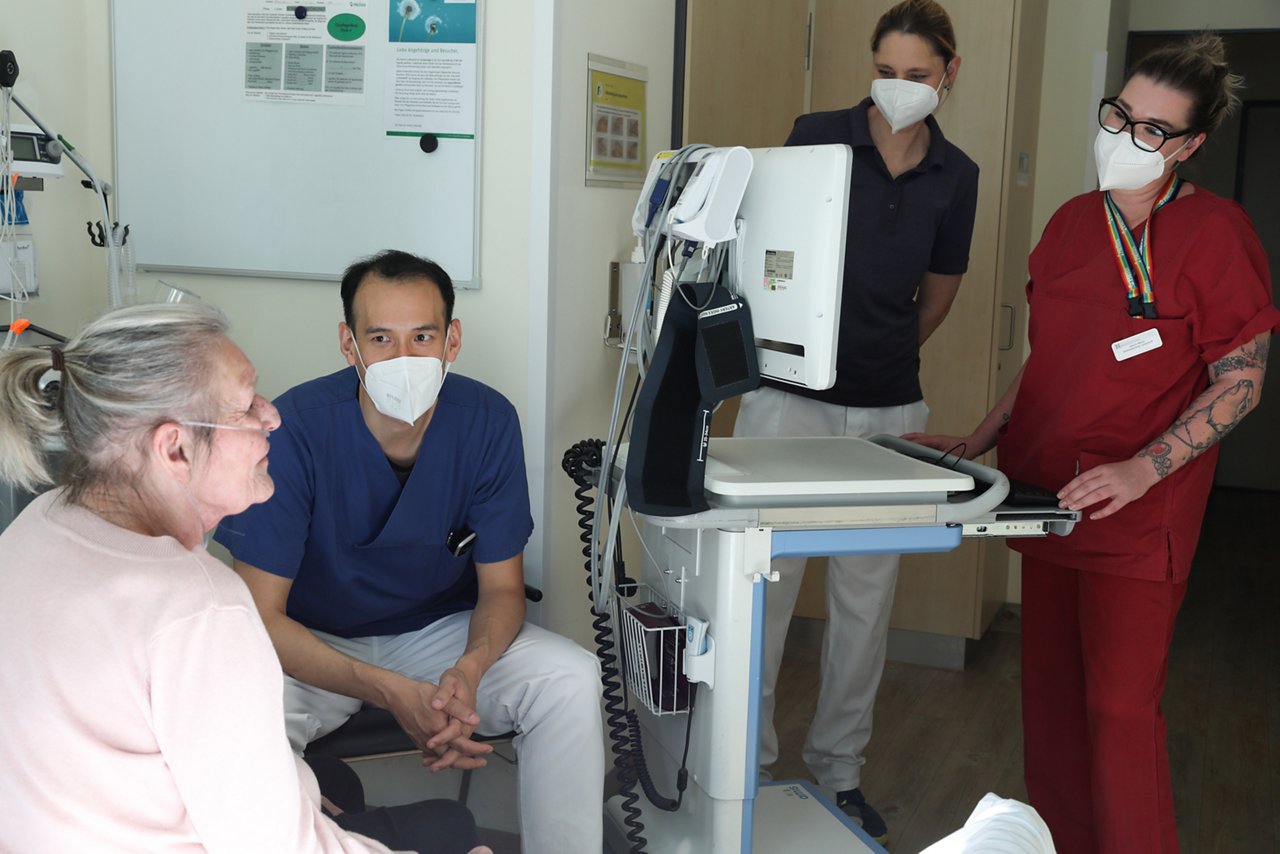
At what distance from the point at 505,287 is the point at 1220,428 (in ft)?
4.37

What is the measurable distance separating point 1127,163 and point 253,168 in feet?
5.63

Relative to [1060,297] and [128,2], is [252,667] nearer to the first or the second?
[1060,297]

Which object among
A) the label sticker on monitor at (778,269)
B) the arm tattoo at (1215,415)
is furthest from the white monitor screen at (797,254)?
the arm tattoo at (1215,415)

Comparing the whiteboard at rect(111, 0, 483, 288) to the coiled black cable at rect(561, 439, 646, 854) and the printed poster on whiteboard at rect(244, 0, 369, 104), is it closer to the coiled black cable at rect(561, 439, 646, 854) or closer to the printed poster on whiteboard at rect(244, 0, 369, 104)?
the printed poster on whiteboard at rect(244, 0, 369, 104)

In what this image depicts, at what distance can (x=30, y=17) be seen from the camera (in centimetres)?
255

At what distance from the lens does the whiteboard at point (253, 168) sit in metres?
2.52

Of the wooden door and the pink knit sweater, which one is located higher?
the wooden door

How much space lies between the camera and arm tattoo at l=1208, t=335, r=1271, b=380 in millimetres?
2010

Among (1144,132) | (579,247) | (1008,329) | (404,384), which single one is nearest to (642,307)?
(404,384)

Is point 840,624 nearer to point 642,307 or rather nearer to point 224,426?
point 642,307

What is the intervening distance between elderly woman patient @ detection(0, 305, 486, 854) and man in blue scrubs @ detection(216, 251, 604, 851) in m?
0.76

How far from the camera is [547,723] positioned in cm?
209

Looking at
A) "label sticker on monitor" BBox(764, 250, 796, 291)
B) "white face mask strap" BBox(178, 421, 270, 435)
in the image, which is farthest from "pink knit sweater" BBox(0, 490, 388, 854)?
"label sticker on monitor" BBox(764, 250, 796, 291)

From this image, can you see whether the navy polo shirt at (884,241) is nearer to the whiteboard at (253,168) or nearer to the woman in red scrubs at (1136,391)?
the woman in red scrubs at (1136,391)
